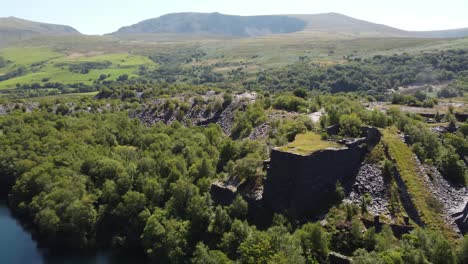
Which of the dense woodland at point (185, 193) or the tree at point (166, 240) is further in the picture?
the tree at point (166, 240)

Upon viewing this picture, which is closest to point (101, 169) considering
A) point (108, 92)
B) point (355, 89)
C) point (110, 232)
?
point (110, 232)

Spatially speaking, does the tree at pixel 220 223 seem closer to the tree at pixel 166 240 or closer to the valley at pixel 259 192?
the valley at pixel 259 192

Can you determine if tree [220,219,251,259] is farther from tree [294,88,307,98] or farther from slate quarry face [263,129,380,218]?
tree [294,88,307,98]

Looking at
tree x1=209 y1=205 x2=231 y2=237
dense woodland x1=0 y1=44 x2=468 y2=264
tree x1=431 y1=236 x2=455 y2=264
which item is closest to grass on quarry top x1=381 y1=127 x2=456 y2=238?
dense woodland x1=0 y1=44 x2=468 y2=264

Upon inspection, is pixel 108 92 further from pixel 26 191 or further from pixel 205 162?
pixel 205 162

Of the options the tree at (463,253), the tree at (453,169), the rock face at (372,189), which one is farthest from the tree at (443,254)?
the tree at (453,169)

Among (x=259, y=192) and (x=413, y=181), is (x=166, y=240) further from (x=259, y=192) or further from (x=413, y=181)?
(x=413, y=181)

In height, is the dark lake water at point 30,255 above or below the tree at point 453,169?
below

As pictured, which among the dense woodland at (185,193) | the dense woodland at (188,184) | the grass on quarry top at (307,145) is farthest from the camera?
the grass on quarry top at (307,145)

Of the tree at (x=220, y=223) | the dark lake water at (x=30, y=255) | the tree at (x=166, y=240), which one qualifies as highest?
the tree at (x=220, y=223)
